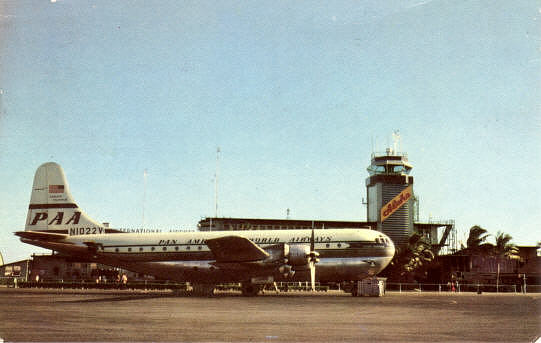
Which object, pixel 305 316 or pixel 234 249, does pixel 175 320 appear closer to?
pixel 305 316

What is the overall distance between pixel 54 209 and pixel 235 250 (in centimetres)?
1444

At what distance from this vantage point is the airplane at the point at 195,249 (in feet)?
97.3

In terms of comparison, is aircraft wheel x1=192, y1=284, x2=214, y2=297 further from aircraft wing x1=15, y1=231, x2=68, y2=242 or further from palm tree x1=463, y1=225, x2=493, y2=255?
palm tree x1=463, y1=225, x2=493, y2=255

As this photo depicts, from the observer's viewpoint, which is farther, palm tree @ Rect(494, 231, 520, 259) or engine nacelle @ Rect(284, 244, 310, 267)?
palm tree @ Rect(494, 231, 520, 259)

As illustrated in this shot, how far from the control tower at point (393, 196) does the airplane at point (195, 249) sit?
26.4 m

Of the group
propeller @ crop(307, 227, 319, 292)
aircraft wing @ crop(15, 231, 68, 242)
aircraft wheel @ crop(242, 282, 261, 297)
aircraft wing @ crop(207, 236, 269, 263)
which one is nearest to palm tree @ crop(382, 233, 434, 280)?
propeller @ crop(307, 227, 319, 292)

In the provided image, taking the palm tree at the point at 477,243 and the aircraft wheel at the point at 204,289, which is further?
the palm tree at the point at 477,243

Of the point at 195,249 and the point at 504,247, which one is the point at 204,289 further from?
the point at 504,247

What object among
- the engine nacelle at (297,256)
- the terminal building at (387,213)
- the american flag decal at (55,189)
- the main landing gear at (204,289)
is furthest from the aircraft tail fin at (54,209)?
the terminal building at (387,213)

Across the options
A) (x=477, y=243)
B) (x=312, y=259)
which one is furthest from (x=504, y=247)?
(x=312, y=259)

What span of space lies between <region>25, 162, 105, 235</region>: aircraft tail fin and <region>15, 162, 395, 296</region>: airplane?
65mm

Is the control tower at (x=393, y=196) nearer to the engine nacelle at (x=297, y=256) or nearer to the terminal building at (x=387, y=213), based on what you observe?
the terminal building at (x=387, y=213)

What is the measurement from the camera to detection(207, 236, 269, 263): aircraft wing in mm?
26156

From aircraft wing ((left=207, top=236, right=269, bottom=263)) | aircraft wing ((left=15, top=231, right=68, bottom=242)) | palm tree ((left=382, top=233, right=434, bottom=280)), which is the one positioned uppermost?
aircraft wing ((left=15, top=231, right=68, bottom=242))
